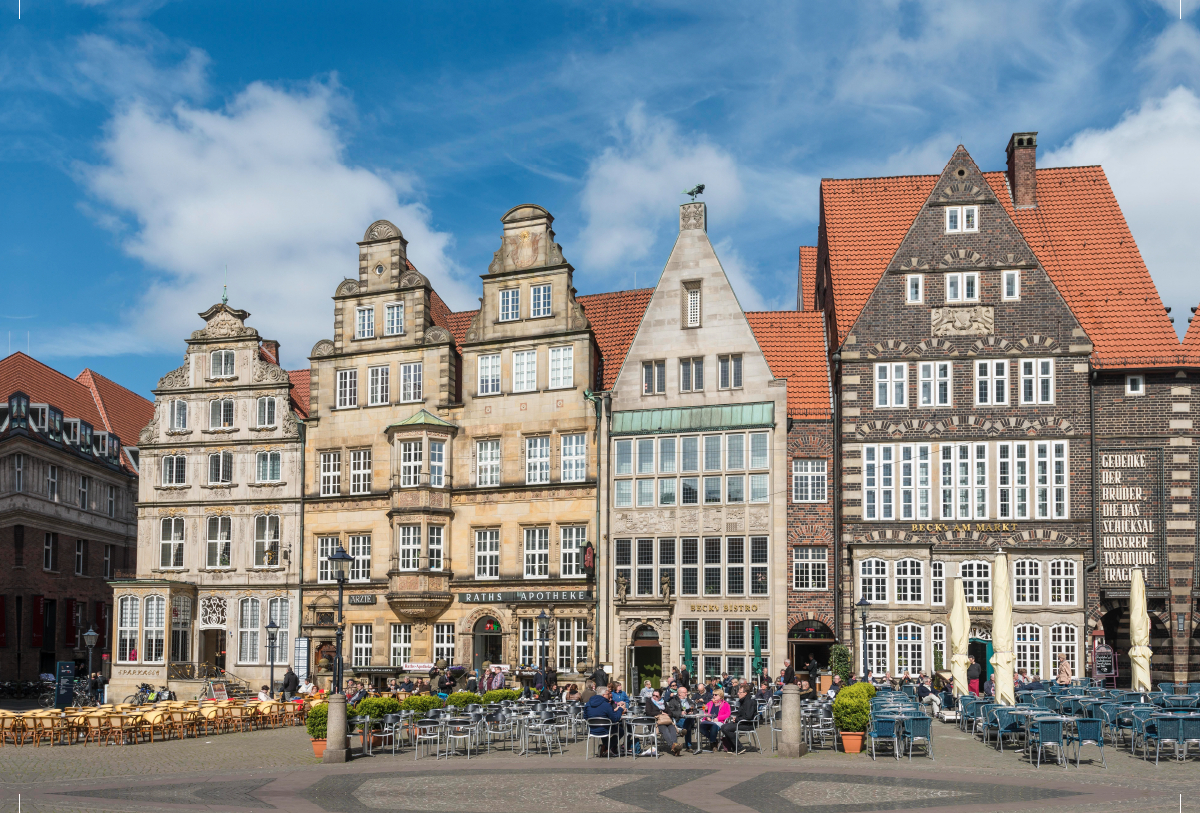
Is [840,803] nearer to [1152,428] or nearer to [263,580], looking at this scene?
[1152,428]

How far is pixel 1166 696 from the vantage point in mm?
26484

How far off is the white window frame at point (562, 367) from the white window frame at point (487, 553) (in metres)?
5.67

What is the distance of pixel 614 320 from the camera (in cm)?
4769

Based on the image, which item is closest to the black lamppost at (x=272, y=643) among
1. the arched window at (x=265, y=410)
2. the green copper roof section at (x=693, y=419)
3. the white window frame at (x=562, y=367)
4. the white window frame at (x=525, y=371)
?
the arched window at (x=265, y=410)

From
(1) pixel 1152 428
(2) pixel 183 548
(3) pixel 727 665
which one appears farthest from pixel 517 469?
(1) pixel 1152 428

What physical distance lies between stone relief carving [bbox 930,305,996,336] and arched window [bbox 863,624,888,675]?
9.75 meters

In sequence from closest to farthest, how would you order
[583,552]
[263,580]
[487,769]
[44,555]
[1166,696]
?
[487,769]
[1166,696]
[583,552]
[263,580]
[44,555]

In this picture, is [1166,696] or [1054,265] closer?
[1166,696]

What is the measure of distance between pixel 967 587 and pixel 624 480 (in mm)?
11777

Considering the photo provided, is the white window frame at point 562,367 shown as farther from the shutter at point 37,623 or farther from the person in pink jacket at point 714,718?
the shutter at point 37,623

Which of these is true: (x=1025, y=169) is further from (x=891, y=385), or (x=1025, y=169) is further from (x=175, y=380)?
(x=175, y=380)

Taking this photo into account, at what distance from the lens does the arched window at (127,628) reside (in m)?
46.4

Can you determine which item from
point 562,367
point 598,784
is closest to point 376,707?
point 598,784

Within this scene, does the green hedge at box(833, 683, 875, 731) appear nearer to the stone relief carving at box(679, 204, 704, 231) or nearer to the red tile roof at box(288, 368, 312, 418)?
the stone relief carving at box(679, 204, 704, 231)
